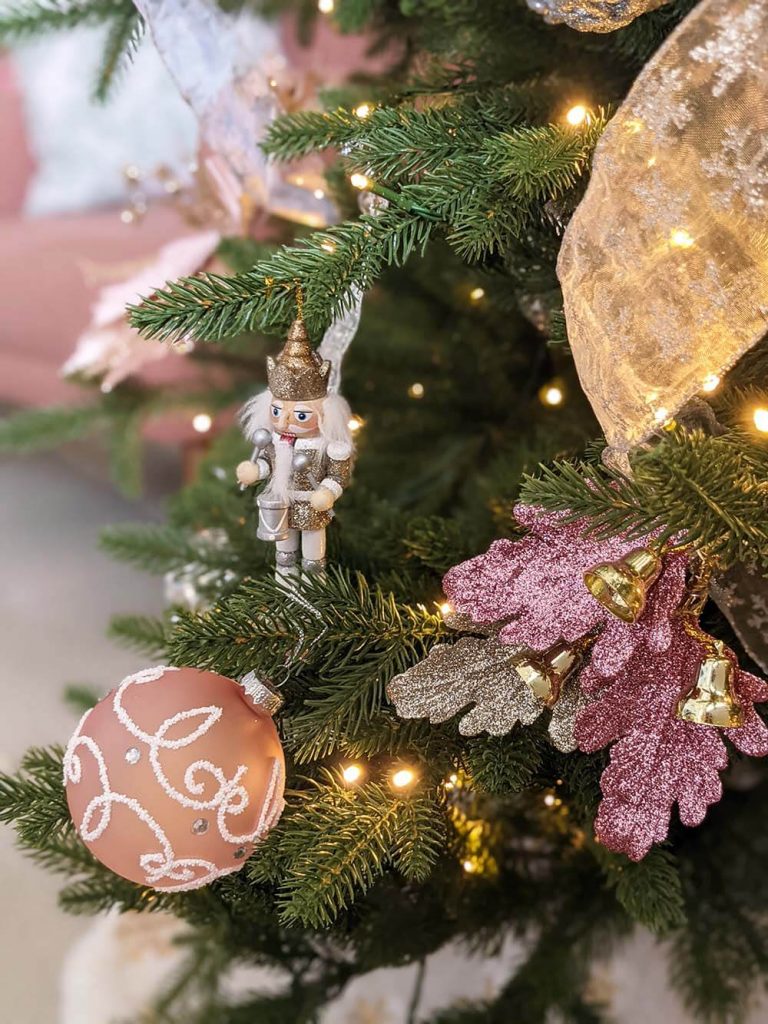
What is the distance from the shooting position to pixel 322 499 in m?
0.46

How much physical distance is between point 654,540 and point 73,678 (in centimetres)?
98

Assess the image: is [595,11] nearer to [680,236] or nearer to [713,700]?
[680,236]

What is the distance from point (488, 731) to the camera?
45cm

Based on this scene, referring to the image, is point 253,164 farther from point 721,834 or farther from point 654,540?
point 721,834

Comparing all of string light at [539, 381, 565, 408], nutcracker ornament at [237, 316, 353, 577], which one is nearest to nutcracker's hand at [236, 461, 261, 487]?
nutcracker ornament at [237, 316, 353, 577]

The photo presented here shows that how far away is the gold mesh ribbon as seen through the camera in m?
0.37

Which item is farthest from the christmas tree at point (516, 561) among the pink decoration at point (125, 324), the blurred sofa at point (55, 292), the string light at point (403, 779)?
the blurred sofa at point (55, 292)

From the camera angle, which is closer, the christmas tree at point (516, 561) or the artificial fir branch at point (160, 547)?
the christmas tree at point (516, 561)

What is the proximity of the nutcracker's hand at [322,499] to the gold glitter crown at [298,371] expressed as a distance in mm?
48

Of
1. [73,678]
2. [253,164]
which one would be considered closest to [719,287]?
[253,164]

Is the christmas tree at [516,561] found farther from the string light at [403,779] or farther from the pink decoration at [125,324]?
the pink decoration at [125,324]

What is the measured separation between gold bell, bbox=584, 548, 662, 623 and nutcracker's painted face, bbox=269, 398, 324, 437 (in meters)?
0.16

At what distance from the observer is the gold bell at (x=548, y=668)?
43 cm

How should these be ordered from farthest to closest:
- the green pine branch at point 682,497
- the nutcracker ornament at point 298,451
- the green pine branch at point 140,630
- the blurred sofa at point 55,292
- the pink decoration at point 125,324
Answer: the blurred sofa at point 55,292
the pink decoration at point 125,324
the green pine branch at point 140,630
the nutcracker ornament at point 298,451
the green pine branch at point 682,497
